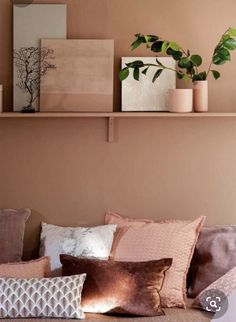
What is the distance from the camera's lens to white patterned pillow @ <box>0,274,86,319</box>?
305 cm

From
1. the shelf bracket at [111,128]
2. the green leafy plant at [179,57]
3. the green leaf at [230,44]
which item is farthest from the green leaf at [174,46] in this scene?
the shelf bracket at [111,128]

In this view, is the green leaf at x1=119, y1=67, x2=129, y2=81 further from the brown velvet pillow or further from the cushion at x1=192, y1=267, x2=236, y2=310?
the cushion at x1=192, y1=267, x2=236, y2=310

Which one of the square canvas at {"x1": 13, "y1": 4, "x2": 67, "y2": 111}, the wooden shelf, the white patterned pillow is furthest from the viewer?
the square canvas at {"x1": 13, "y1": 4, "x2": 67, "y2": 111}

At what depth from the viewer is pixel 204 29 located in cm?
363

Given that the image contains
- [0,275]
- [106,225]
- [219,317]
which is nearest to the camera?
[219,317]

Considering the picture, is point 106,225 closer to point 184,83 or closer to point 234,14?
point 184,83

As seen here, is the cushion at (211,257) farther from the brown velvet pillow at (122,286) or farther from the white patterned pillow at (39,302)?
the white patterned pillow at (39,302)

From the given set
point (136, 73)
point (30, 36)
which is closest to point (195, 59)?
point (136, 73)

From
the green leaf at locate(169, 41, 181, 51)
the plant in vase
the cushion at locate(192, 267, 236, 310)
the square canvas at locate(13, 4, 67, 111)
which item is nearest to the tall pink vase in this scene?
the plant in vase

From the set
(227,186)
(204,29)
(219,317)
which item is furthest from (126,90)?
(219,317)

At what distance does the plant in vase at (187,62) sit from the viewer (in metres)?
3.38

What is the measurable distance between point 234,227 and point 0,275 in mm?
1232

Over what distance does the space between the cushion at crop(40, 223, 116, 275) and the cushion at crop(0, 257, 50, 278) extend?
0.40ft

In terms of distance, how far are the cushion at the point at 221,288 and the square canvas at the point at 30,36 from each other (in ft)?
4.37
